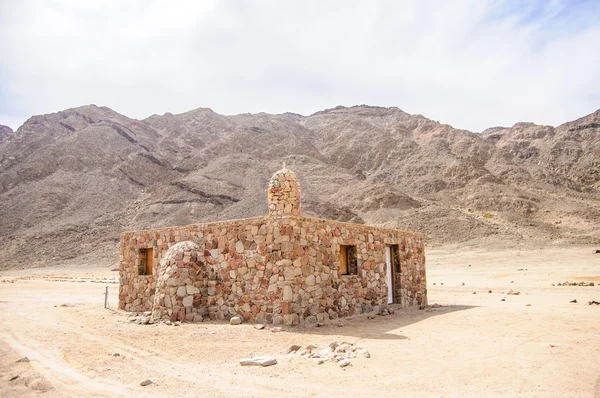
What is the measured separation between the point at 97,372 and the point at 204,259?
5.75 meters

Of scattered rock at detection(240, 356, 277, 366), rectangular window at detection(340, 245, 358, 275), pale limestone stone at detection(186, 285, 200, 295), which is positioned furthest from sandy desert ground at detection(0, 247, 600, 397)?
rectangular window at detection(340, 245, 358, 275)

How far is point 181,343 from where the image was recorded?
1006cm

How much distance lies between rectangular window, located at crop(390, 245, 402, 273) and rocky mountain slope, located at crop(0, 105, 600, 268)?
29.4 meters

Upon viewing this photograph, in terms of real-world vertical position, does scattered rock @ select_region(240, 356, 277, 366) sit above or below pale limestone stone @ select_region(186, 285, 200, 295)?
Answer: below

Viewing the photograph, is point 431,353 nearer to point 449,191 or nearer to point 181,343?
point 181,343

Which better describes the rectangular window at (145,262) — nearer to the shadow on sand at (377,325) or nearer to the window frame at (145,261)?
the window frame at (145,261)

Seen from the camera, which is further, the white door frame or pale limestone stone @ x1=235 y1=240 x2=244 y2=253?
the white door frame

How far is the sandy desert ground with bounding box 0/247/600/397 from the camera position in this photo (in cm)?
662

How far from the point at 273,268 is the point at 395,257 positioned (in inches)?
217

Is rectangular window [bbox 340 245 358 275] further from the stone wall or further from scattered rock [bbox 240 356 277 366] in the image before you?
scattered rock [bbox 240 356 277 366]

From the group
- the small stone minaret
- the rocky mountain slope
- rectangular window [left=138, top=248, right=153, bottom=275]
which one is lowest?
rectangular window [left=138, top=248, right=153, bottom=275]

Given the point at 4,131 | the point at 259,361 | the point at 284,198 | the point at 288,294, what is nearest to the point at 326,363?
the point at 259,361

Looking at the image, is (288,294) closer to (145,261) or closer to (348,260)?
(348,260)

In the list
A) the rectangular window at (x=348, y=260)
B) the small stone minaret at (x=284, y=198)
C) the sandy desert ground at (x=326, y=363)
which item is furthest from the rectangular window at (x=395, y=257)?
the small stone minaret at (x=284, y=198)
